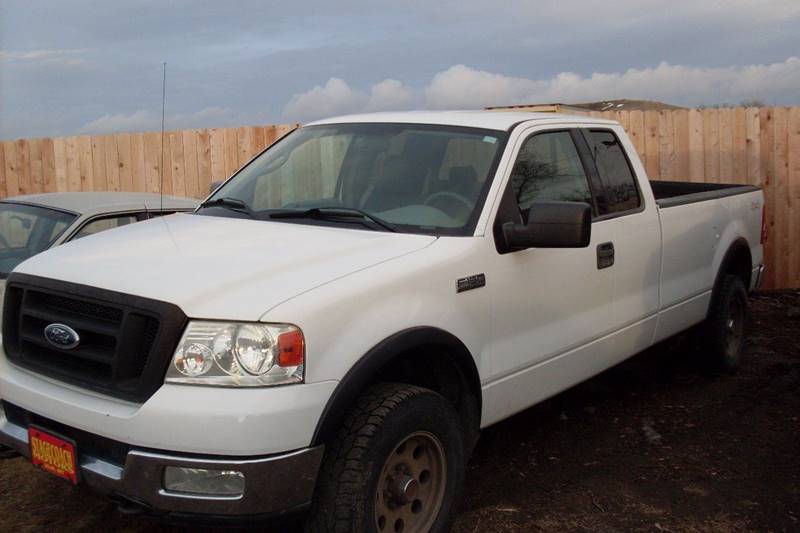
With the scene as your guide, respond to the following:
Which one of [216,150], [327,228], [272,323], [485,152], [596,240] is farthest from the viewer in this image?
[216,150]

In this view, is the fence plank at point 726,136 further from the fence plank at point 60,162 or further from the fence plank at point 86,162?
the fence plank at point 60,162

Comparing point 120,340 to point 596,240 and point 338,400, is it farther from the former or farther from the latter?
point 596,240

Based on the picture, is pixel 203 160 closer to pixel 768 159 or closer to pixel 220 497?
Answer: pixel 768 159

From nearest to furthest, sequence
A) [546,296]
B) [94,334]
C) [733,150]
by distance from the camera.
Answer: [94,334] → [546,296] → [733,150]

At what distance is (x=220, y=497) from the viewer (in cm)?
309

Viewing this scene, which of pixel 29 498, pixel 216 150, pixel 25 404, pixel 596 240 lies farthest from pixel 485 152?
pixel 216 150

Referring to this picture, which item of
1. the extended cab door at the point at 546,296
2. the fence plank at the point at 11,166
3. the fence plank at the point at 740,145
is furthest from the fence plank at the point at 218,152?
the extended cab door at the point at 546,296

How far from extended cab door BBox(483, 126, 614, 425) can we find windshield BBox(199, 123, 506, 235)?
0.21 meters

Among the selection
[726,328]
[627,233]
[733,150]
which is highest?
[733,150]

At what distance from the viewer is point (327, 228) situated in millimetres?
4117

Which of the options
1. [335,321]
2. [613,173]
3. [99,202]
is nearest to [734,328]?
[613,173]

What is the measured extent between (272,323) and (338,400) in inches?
15.0

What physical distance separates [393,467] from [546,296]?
Answer: 136cm

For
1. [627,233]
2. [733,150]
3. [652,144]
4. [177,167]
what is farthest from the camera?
[177,167]
